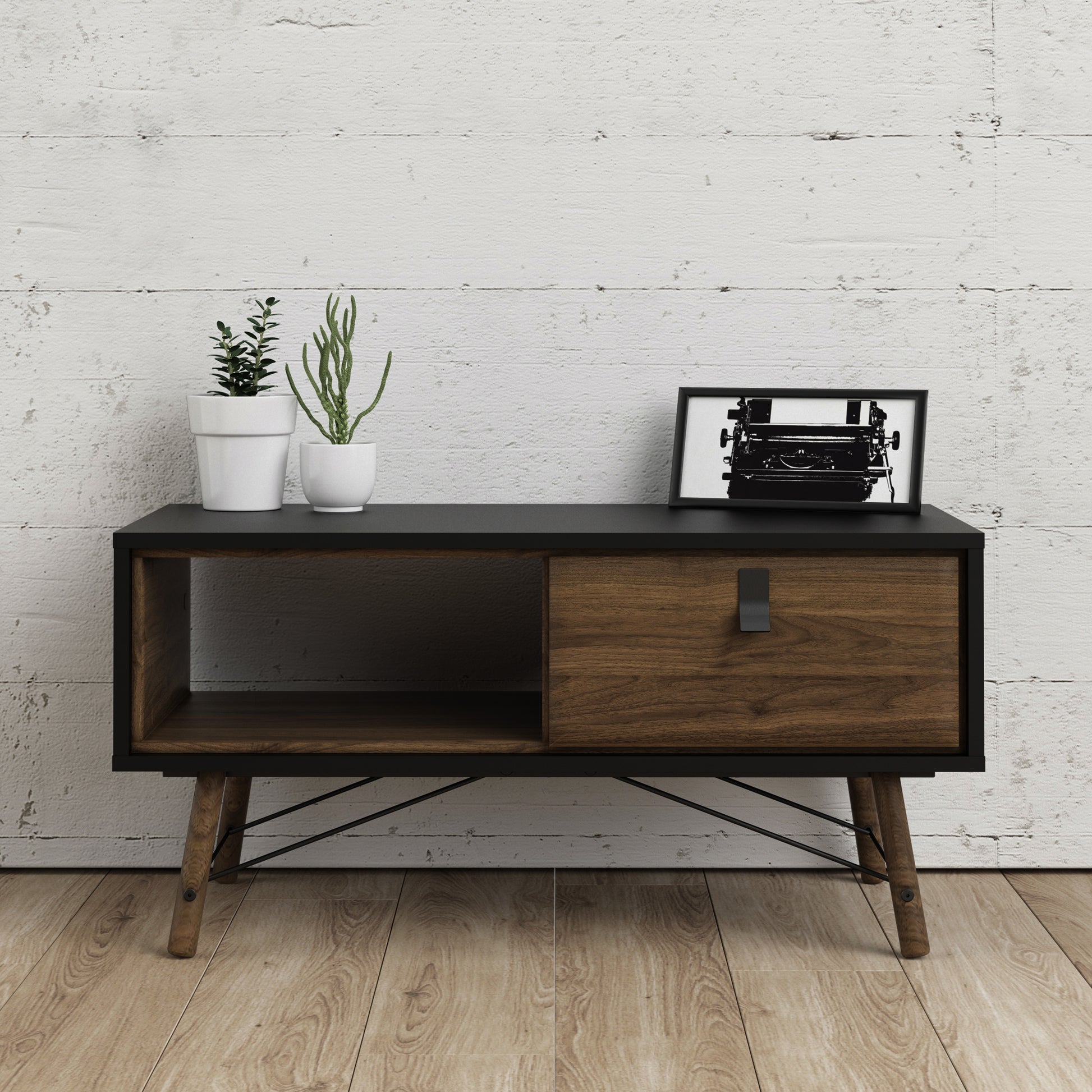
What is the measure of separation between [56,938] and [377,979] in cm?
57

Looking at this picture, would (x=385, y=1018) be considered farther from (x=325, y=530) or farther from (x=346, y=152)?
(x=346, y=152)

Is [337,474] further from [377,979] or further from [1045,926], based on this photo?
[1045,926]

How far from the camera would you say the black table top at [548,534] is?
1.68 metres

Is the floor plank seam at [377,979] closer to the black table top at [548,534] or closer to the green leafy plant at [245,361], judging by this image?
the black table top at [548,534]

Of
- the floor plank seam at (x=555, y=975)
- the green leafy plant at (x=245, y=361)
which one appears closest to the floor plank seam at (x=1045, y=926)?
the floor plank seam at (x=555, y=975)

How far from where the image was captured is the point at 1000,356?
2.09 meters

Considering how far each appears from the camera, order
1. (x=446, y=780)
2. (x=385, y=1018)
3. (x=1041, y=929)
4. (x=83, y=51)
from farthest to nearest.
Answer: (x=446, y=780)
(x=83, y=51)
(x=1041, y=929)
(x=385, y=1018)

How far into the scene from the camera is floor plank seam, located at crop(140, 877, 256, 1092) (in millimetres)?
1501

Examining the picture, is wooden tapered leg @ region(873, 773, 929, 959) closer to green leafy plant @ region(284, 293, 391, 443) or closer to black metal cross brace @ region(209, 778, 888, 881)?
black metal cross brace @ region(209, 778, 888, 881)

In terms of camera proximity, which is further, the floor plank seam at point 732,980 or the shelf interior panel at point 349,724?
the shelf interior panel at point 349,724

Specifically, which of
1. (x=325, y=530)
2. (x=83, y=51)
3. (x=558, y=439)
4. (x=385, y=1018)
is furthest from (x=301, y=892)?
(x=83, y=51)

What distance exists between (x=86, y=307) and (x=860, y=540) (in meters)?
1.43

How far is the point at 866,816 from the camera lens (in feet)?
6.79

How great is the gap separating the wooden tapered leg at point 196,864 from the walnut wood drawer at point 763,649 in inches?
22.0
